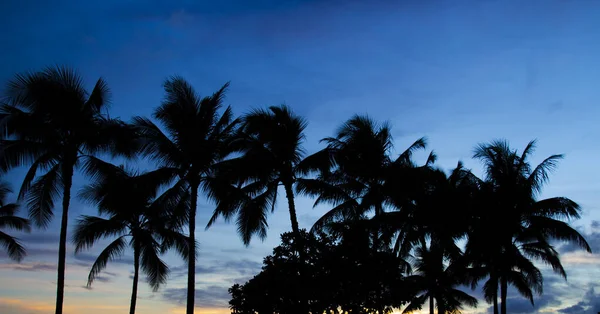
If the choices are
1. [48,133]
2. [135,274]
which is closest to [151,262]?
[135,274]

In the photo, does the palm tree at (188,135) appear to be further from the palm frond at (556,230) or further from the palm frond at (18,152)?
the palm frond at (556,230)

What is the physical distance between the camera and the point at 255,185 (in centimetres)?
3170

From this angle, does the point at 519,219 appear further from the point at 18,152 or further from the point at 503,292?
the point at 18,152

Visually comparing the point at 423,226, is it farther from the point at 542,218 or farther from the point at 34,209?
the point at 34,209

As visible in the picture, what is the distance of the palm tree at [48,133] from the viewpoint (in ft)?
77.2

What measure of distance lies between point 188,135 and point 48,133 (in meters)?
6.44

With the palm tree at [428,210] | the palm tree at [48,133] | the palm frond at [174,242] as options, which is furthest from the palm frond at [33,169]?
the palm tree at [428,210]

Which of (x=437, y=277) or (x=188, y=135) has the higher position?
(x=188, y=135)

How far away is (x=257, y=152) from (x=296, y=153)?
220 cm

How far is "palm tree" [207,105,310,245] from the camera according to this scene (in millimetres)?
30156

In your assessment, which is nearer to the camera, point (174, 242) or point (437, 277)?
point (174, 242)

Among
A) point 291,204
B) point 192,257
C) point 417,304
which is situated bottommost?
point 417,304

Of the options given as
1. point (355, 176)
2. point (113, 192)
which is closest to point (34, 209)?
point (113, 192)

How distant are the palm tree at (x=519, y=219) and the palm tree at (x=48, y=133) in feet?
71.6
